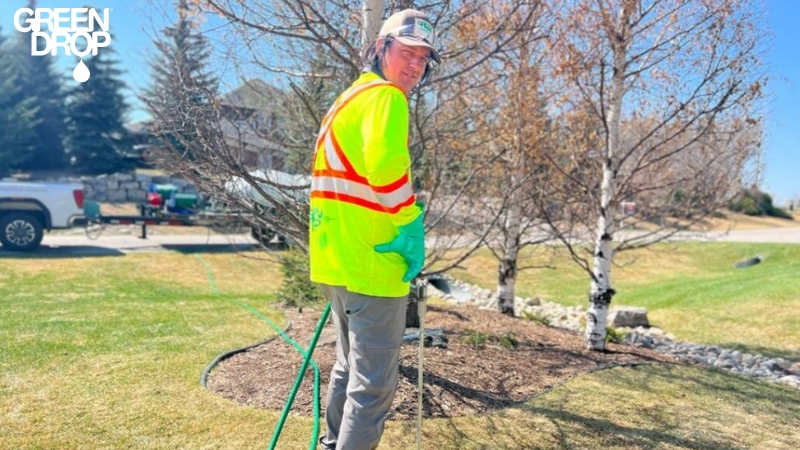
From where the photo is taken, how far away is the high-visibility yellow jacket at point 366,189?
6.79ft

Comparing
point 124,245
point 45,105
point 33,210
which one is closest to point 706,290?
point 124,245

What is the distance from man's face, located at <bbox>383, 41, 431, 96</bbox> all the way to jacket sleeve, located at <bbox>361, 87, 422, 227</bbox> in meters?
0.22

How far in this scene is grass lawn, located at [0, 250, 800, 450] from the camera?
3.05 metres

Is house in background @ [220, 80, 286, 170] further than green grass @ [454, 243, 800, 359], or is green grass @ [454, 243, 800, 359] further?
green grass @ [454, 243, 800, 359]

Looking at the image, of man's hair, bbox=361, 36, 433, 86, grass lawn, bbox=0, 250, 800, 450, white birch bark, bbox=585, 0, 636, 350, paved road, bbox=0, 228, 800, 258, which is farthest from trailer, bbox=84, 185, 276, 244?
man's hair, bbox=361, 36, 433, 86

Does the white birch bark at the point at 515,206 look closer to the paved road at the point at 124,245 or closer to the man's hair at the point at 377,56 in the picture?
the man's hair at the point at 377,56

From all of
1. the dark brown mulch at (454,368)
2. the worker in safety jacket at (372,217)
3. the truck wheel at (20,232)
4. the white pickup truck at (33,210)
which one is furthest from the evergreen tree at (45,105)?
the worker in safety jacket at (372,217)

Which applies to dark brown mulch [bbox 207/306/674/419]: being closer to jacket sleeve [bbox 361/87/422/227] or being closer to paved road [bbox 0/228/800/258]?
jacket sleeve [bbox 361/87/422/227]

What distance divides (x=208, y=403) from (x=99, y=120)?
2693 centimetres

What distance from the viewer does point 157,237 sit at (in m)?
15.2

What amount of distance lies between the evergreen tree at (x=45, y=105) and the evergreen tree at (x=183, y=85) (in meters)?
27.6

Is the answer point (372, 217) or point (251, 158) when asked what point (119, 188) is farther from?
point (372, 217)

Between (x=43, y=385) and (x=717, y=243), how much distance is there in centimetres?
1940

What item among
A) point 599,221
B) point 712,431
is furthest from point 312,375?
point 599,221
